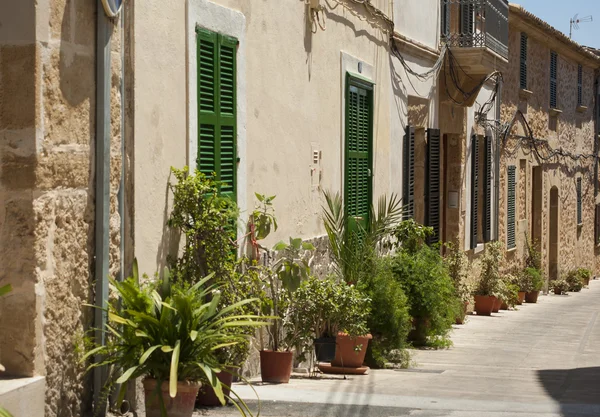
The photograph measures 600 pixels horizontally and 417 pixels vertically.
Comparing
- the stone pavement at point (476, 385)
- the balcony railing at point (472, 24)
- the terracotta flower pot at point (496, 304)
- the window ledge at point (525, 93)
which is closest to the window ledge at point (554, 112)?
the window ledge at point (525, 93)

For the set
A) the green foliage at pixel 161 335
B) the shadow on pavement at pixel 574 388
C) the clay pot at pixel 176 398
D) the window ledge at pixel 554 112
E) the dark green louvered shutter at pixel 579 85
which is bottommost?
the shadow on pavement at pixel 574 388

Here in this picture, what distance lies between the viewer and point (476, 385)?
Result: 861 cm

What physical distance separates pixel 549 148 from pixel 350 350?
16007mm

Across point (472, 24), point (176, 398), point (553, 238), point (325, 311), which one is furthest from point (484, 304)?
point (176, 398)

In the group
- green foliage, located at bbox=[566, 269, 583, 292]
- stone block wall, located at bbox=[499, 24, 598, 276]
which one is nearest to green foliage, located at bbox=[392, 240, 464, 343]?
stone block wall, located at bbox=[499, 24, 598, 276]

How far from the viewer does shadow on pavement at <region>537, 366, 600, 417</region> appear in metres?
6.98

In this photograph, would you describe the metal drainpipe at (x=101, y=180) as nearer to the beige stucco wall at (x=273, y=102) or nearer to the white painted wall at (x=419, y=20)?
the beige stucco wall at (x=273, y=102)

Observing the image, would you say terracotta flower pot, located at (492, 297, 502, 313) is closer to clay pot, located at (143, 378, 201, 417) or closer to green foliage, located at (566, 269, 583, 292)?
green foliage, located at (566, 269, 583, 292)

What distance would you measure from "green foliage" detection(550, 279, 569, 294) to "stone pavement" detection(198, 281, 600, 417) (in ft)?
31.5

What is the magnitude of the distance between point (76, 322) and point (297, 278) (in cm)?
314

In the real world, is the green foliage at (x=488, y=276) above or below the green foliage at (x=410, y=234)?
below

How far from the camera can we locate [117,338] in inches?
236

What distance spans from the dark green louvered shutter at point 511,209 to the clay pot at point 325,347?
12067mm

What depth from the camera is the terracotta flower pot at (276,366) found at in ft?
27.3
